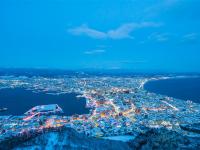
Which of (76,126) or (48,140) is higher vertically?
(48,140)

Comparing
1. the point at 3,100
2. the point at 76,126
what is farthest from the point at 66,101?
the point at 76,126

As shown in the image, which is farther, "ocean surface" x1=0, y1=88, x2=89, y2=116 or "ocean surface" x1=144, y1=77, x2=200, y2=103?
"ocean surface" x1=144, y1=77, x2=200, y2=103

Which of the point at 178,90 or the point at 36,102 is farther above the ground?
the point at 178,90

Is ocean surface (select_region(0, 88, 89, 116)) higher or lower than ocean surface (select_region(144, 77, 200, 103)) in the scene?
lower

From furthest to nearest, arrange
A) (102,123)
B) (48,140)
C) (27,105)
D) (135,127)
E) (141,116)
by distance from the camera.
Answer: (27,105), (141,116), (102,123), (135,127), (48,140)

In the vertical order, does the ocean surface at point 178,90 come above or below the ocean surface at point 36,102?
above

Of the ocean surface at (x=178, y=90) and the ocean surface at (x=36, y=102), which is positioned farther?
the ocean surface at (x=178, y=90)

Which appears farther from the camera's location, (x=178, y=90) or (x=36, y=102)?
(x=178, y=90)

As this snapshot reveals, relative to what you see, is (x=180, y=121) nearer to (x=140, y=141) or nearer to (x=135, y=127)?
(x=135, y=127)
